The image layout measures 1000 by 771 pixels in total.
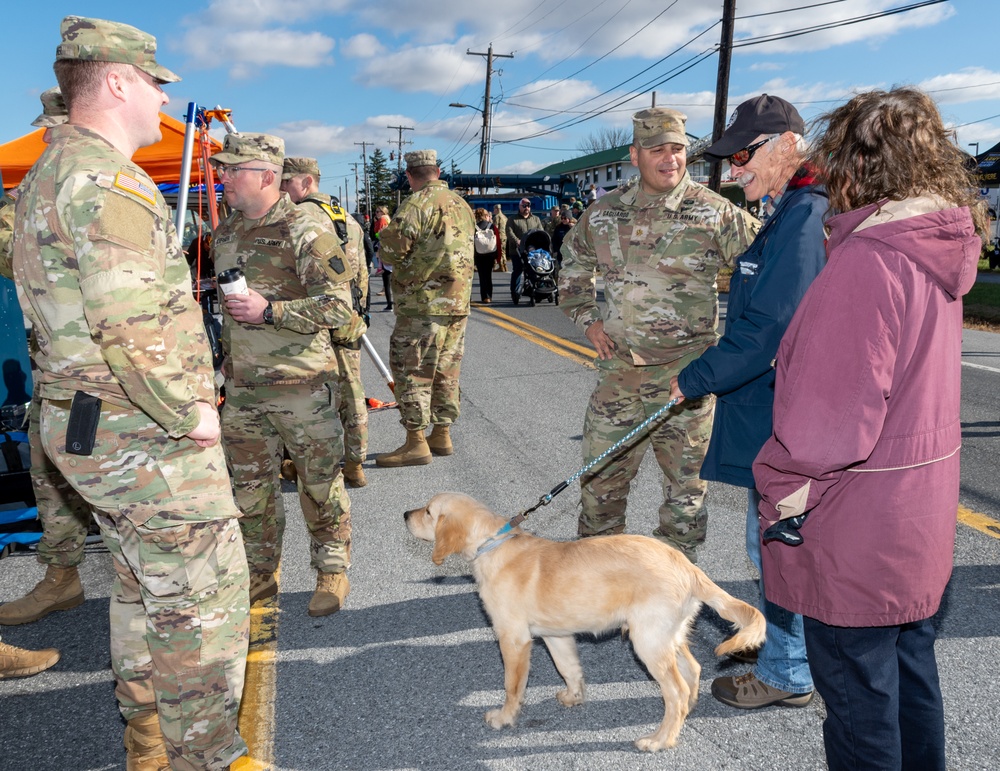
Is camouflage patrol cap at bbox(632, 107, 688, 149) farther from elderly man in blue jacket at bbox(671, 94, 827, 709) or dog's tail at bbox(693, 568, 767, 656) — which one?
dog's tail at bbox(693, 568, 767, 656)

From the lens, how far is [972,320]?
496 inches

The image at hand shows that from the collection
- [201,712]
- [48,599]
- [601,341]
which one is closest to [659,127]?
[601,341]

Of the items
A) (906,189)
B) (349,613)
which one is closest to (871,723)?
(906,189)

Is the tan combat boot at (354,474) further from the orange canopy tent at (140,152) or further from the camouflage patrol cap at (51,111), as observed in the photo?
the orange canopy tent at (140,152)

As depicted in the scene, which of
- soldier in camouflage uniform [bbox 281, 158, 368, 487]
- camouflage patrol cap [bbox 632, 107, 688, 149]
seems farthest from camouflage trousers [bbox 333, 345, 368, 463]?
camouflage patrol cap [bbox 632, 107, 688, 149]

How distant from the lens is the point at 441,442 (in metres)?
6.34

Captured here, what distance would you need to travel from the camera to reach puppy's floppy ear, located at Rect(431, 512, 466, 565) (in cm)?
304

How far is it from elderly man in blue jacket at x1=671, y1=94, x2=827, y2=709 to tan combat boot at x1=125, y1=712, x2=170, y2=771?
212 cm

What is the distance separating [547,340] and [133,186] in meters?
9.55

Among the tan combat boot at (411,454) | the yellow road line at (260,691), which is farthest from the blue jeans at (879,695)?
the tan combat boot at (411,454)

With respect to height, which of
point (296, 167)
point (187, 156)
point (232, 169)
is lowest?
point (232, 169)

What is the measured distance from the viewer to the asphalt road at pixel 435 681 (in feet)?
8.82

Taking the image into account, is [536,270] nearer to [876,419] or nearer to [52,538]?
[52,538]

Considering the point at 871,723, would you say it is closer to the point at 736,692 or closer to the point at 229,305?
the point at 736,692
